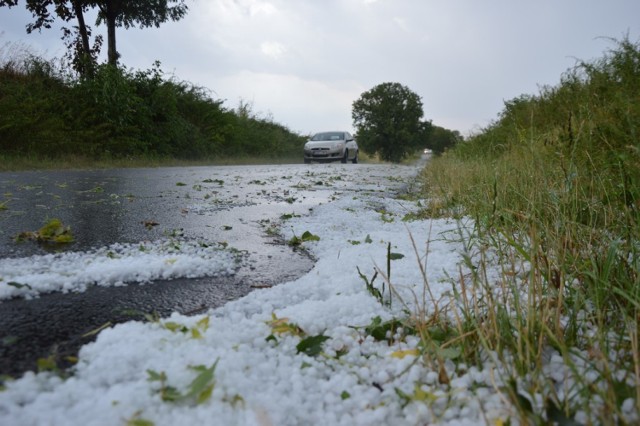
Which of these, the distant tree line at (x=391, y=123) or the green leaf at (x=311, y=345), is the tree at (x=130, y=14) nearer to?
the green leaf at (x=311, y=345)

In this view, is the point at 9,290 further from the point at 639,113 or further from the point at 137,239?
the point at 639,113

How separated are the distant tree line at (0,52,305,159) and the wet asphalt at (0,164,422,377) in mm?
4279

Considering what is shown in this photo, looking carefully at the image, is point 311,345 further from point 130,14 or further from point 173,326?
point 130,14

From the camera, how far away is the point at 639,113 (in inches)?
117

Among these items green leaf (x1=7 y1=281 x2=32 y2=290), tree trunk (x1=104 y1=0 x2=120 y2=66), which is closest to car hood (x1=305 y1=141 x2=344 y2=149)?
tree trunk (x1=104 y1=0 x2=120 y2=66)

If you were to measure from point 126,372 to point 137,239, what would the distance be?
4.78 ft

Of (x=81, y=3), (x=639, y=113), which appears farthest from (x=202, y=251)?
(x=81, y=3)

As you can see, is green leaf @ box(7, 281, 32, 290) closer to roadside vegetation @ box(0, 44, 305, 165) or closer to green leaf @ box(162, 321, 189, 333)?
green leaf @ box(162, 321, 189, 333)

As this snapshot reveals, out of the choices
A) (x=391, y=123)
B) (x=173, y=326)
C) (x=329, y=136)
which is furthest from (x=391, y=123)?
(x=173, y=326)

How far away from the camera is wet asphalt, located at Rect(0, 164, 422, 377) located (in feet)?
3.82

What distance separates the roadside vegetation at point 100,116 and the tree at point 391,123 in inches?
1083

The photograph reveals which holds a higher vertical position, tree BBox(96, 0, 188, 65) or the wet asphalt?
tree BBox(96, 0, 188, 65)

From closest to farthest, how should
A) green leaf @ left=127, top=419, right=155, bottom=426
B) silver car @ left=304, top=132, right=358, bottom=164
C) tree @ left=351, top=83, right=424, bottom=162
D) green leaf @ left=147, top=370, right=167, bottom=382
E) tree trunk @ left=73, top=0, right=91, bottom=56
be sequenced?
green leaf @ left=127, top=419, right=155, bottom=426 < green leaf @ left=147, top=370, right=167, bottom=382 < tree trunk @ left=73, top=0, right=91, bottom=56 < silver car @ left=304, top=132, right=358, bottom=164 < tree @ left=351, top=83, right=424, bottom=162

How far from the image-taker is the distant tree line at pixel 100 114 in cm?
885
